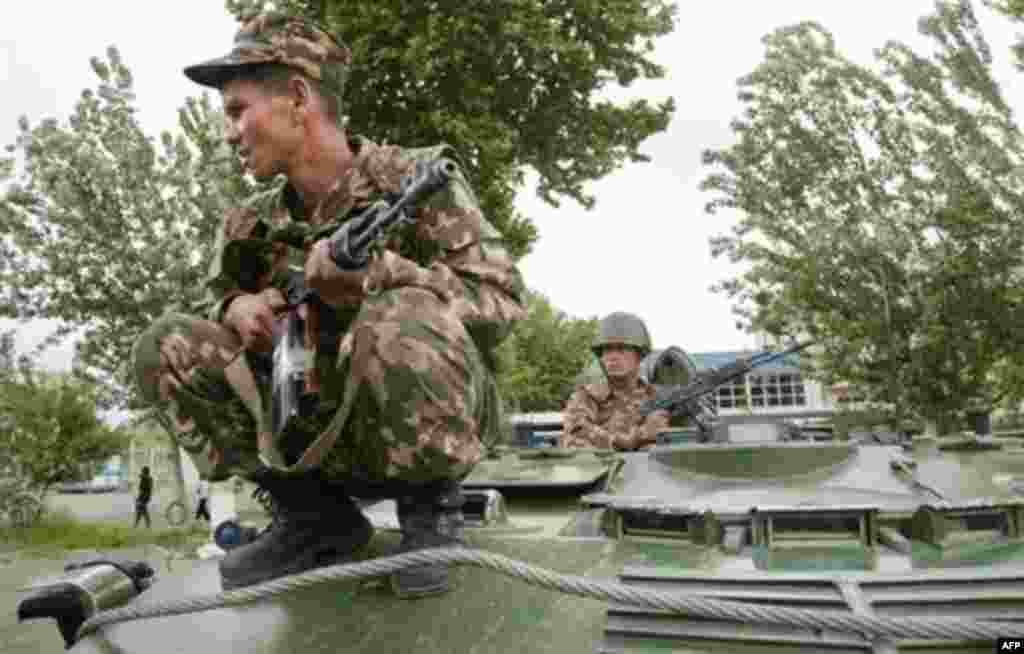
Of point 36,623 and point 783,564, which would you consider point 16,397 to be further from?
point 783,564

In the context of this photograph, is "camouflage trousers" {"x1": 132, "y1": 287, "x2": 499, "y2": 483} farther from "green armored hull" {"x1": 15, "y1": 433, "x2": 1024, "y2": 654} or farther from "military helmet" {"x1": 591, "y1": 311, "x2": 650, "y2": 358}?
"military helmet" {"x1": 591, "y1": 311, "x2": 650, "y2": 358}

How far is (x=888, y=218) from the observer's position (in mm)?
14523

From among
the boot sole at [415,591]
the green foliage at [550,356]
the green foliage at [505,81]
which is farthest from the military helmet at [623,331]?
the green foliage at [550,356]

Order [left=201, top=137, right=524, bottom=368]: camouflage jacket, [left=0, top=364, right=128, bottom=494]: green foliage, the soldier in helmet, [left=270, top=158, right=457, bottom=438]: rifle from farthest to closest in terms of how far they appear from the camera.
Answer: [left=0, top=364, right=128, bottom=494]: green foliage, the soldier in helmet, [left=201, top=137, right=524, bottom=368]: camouflage jacket, [left=270, top=158, right=457, bottom=438]: rifle

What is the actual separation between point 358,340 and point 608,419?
5220 millimetres

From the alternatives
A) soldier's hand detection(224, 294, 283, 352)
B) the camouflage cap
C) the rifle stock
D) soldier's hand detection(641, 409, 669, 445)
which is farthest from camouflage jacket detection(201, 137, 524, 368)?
the rifle stock

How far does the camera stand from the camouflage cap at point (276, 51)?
2820mm

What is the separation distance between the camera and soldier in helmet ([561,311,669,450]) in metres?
7.46

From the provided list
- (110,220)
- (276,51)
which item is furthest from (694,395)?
(110,220)

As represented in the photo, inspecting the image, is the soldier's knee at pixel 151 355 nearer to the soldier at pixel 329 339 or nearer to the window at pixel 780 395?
the soldier at pixel 329 339

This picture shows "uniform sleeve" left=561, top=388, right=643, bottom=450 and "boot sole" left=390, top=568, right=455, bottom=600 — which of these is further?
"uniform sleeve" left=561, top=388, right=643, bottom=450

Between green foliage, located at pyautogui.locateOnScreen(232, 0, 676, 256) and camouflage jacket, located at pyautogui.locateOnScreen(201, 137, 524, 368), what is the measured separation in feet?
34.7

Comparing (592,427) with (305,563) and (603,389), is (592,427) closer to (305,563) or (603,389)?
(603,389)

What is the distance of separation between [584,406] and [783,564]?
5.03m
